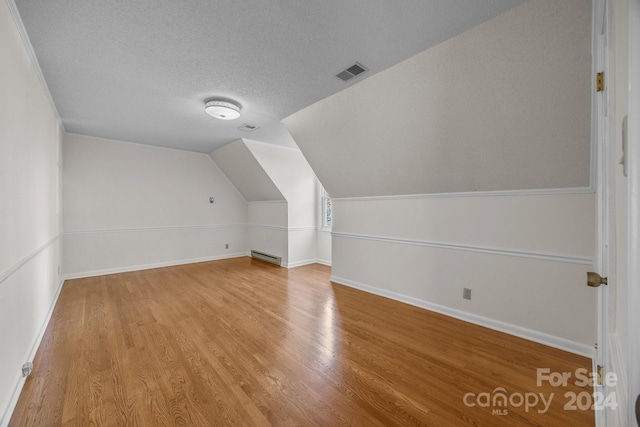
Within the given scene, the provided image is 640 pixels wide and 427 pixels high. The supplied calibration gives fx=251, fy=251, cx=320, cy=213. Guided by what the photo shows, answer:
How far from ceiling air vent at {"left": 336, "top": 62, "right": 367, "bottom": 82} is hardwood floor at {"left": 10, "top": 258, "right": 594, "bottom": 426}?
2.44m

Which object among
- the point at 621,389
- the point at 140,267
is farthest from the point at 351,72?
the point at 140,267

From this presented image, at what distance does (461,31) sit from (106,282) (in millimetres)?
5627

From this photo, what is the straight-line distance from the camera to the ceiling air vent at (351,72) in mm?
2176

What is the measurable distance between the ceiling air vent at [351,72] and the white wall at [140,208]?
4406 millimetres

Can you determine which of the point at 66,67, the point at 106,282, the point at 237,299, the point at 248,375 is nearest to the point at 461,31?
the point at 248,375

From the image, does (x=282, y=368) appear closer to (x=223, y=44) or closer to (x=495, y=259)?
(x=495, y=259)

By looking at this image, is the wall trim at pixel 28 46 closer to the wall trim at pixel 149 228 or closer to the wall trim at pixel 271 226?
the wall trim at pixel 149 228

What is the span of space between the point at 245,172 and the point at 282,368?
4167mm

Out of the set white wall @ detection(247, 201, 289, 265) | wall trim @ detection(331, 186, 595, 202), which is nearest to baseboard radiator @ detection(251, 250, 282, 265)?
white wall @ detection(247, 201, 289, 265)

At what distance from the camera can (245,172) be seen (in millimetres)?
5320

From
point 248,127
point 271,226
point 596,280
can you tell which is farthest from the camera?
point 271,226

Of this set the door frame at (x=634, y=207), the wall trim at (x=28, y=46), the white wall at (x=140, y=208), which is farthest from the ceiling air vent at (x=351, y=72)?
the white wall at (x=140, y=208)

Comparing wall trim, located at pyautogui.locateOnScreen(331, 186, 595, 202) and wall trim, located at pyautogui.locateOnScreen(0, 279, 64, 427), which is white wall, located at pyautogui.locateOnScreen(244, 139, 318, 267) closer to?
wall trim, located at pyautogui.locateOnScreen(331, 186, 595, 202)

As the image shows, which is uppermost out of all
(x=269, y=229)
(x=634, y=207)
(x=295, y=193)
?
(x=295, y=193)
